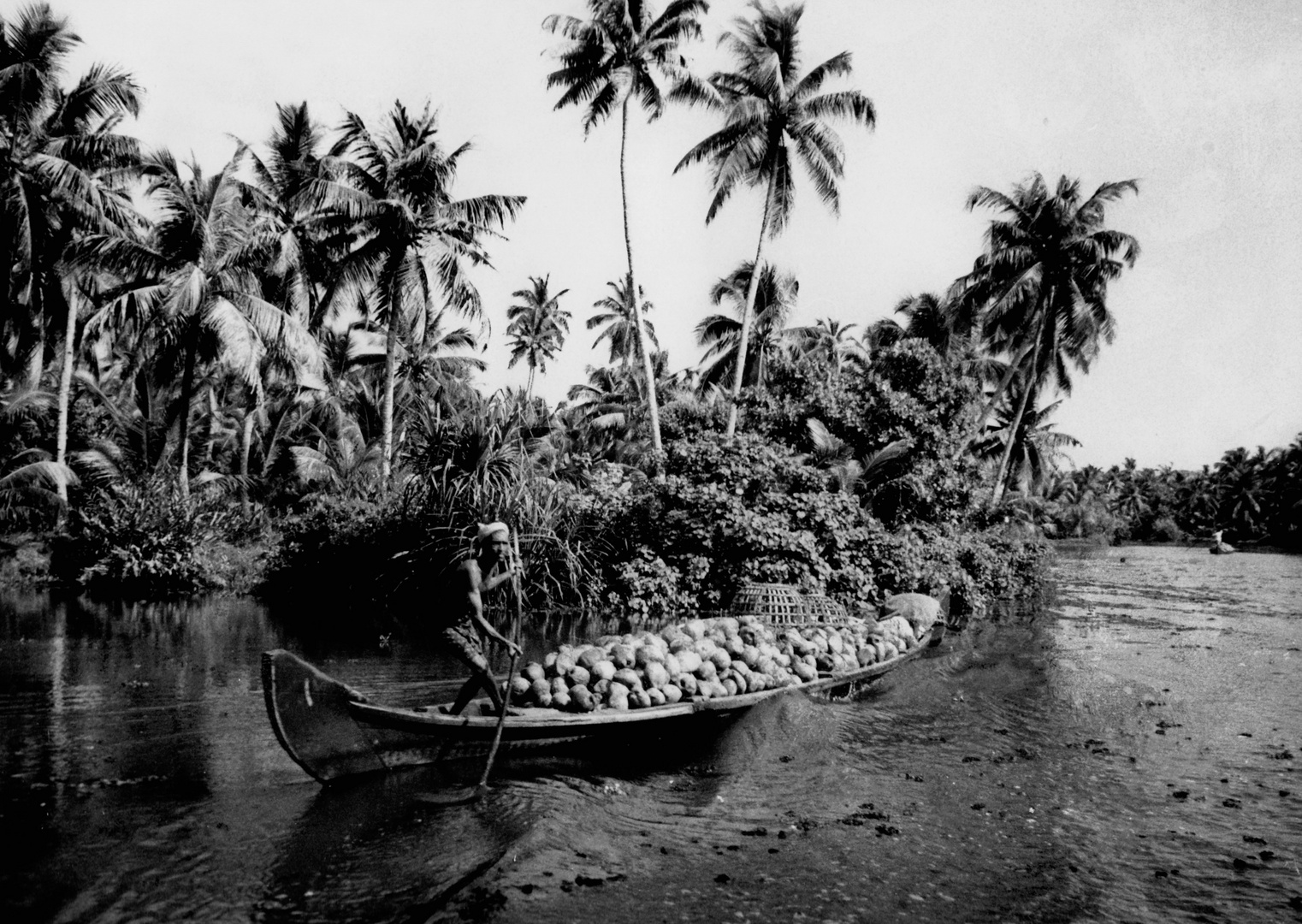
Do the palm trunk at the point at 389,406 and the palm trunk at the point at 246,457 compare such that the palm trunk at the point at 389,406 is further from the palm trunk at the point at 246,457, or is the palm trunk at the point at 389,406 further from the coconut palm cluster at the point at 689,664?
the coconut palm cluster at the point at 689,664

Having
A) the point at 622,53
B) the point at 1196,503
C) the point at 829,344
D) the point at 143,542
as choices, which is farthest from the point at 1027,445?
the point at 1196,503

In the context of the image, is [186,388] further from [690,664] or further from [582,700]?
[582,700]

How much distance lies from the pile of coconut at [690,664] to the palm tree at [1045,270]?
1739cm

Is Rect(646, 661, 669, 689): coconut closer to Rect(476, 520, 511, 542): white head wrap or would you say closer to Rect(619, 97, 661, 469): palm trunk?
Rect(476, 520, 511, 542): white head wrap

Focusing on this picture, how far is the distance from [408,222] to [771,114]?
9.52m

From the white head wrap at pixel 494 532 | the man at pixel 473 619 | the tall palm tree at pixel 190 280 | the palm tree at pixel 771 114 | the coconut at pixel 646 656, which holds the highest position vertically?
the palm tree at pixel 771 114

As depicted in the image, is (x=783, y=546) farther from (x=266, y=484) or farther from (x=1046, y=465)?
(x=1046, y=465)

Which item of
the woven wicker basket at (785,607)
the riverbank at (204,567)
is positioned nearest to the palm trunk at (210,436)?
the riverbank at (204,567)

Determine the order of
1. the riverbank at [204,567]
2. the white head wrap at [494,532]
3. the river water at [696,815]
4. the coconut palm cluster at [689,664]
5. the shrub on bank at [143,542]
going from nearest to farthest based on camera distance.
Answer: the river water at [696,815] → the white head wrap at [494,532] → the coconut palm cluster at [689,664] → the shrub on bank at [143,542] → the riverbank at [204,567]

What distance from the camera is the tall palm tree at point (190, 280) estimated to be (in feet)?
62.1

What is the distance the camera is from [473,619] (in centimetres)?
698

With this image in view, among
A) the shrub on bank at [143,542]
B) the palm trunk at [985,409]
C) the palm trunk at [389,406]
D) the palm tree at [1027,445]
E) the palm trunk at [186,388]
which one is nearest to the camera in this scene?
the shrub on bank at [143,542]

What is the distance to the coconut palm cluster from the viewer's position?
750cm

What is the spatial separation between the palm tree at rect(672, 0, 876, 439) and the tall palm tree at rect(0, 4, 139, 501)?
1301cm
